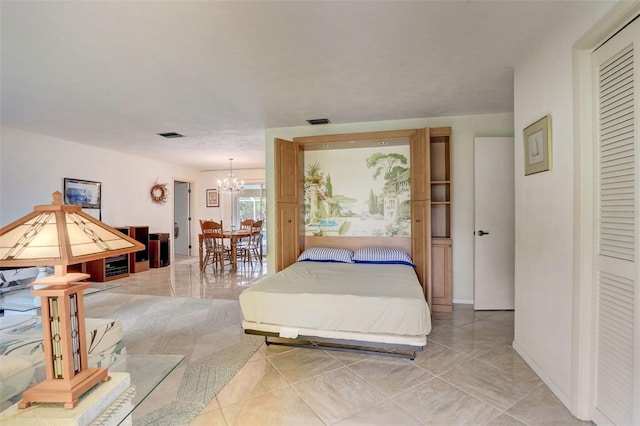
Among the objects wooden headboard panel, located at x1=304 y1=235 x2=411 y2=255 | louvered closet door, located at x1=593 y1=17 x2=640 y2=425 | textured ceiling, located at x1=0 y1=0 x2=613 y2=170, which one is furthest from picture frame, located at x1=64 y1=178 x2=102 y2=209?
louvered closet door, located at x1=593 y1=17 x2=640 y2=425

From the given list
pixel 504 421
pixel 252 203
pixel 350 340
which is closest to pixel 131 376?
pixel 350 340

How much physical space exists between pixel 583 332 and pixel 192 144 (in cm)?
555

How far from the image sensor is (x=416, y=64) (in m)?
2.47

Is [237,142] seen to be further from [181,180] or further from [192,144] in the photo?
[181,180]

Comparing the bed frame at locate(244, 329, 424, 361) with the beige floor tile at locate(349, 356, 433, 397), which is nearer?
the beige floor tile at locate(349, 356, 433, 397)

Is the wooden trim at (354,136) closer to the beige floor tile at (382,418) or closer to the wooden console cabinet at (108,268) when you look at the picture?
the beige floor tile at (382,418)

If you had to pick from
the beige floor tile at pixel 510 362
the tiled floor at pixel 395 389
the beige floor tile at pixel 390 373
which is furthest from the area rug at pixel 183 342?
the beige floor tile at pixel 510 362

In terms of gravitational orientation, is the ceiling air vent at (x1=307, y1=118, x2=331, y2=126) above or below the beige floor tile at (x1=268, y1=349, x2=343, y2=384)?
above

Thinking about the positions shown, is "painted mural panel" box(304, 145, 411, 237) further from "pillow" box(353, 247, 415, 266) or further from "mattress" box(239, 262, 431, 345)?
"mattress" box(239, 262, 431, 345)

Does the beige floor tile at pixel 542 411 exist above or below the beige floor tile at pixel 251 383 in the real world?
above

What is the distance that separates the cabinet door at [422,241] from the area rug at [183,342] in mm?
1934

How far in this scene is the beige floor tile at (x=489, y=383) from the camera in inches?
74.7

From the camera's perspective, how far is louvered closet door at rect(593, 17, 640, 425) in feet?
4.60

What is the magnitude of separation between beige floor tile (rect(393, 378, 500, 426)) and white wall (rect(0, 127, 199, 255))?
563 cm
